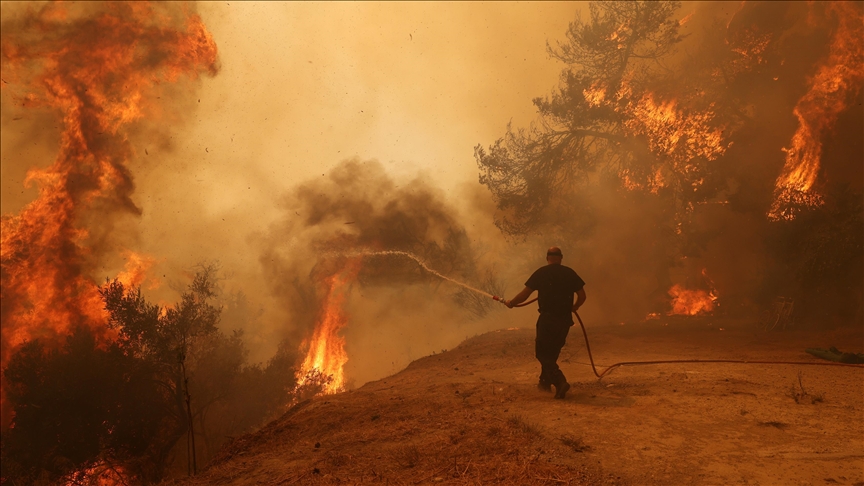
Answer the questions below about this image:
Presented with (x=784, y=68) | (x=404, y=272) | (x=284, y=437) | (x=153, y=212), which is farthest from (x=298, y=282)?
(x=784, y=68)

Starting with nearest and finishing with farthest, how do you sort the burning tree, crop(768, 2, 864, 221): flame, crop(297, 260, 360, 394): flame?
crop(768, 2, 864, 221): flame
the burning tree
crop(297, 260, 360, 394): flame

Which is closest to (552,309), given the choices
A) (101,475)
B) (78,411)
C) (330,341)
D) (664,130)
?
(101,475)

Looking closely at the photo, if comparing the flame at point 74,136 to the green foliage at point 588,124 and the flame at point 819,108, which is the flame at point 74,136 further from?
the flame at point 819,108

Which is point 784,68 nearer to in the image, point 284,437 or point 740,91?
point 740,91

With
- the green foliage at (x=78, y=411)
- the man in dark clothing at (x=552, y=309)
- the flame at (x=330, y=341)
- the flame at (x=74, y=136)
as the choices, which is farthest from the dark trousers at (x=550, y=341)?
the flame at (x=330, y=341)

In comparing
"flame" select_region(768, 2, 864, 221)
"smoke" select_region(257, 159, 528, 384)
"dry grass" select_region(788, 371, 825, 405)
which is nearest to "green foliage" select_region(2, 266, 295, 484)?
"smoke" select_region(257, 159, 528, 384)

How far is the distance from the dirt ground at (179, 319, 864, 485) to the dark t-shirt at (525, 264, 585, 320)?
4.23ft

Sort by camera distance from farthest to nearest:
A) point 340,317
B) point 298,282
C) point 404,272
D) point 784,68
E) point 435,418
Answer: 1. point 298,282
2. point 340,317
3. point 404,272
4. point 784,68
5. point 435,418

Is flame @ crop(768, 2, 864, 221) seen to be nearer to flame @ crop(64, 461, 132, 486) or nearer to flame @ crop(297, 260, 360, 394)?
flame @ crop(297, 260, 360, 394)

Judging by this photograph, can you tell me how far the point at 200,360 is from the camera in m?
19.5

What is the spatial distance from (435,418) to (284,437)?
2.04m

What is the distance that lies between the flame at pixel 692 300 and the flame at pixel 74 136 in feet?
82.7

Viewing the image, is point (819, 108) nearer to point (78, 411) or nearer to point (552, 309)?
point (552, 309)

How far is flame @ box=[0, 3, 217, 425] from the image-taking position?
1877 centimetres
